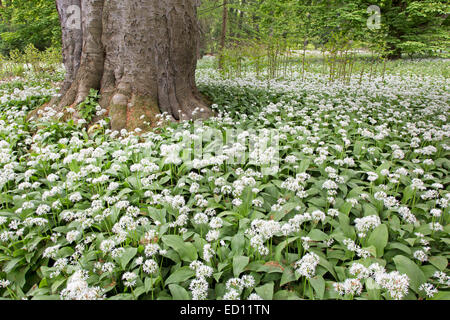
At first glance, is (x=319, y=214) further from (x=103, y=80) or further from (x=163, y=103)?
(x=103, y=80)

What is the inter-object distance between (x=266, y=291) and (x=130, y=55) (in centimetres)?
422

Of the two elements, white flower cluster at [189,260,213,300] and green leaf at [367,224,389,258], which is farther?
green leaf at [367,224,389,258]

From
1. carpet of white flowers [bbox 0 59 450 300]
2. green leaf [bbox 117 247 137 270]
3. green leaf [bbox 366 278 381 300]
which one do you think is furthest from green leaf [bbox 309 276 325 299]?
green leaf [bbox 117 247 137 270]

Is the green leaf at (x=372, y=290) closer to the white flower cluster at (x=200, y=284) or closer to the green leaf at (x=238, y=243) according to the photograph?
the green leaf at (x=238, y=243)

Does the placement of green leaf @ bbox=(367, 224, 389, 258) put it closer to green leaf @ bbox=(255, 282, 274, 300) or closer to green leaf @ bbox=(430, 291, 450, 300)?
green leaf @ bbox=(430, 291, 450, 300)

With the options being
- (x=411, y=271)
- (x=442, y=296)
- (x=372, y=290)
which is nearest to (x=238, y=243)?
(x=372, y=290)

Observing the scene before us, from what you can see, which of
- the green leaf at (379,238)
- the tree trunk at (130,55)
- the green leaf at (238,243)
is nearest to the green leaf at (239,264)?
the green leaf at (238,243)

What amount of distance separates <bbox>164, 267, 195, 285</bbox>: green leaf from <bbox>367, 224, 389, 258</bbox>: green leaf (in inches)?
57.7

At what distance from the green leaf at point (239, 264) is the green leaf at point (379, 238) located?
106 centimetres

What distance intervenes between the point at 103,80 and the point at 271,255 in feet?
13.9

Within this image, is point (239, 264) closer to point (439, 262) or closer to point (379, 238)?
point (379, 238)

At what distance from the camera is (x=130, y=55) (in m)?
4.53

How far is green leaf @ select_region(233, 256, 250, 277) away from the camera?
1928 millimetres

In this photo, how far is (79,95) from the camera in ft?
15.7
